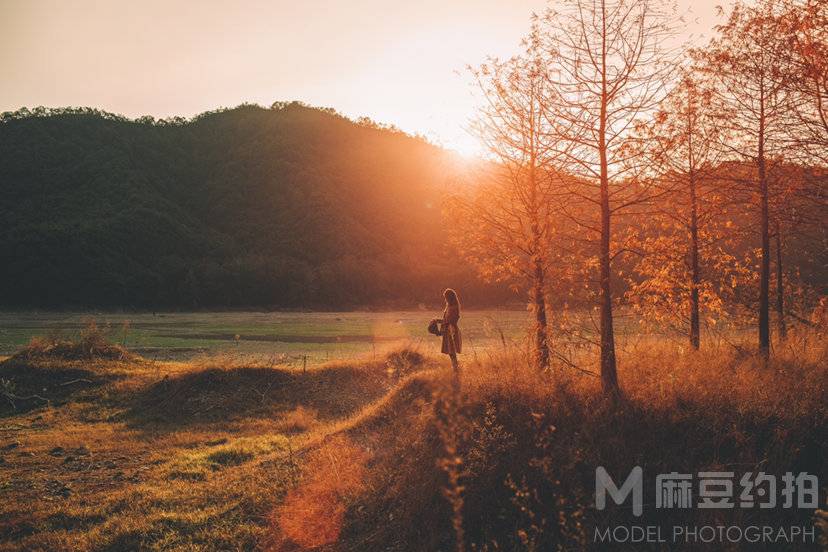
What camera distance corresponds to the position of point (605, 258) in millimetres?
7961

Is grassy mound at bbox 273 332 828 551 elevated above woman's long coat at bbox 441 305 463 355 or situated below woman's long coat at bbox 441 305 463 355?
below

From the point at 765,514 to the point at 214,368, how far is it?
17.3 meters

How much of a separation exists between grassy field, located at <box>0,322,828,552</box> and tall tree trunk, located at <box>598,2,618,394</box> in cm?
47

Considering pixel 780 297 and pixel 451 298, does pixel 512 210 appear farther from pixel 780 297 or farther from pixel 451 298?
pixel 780 297

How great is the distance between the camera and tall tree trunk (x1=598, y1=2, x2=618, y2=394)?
24.8 ft

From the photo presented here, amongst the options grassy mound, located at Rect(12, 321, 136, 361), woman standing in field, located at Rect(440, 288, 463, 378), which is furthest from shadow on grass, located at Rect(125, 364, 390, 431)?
woman standing in field, located at Rect(440, 288, 463, 378)

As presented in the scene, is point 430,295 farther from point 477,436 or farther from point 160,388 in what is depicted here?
point 477,436

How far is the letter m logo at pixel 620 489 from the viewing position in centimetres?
548

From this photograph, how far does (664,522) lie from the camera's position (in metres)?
5.36

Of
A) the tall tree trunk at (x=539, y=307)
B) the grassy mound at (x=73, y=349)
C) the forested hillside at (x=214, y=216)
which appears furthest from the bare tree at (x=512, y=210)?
the forested hillside at (x=214, y=216)

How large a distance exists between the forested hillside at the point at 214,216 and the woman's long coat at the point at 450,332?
62.7 m

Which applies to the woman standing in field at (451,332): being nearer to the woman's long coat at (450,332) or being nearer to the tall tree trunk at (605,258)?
the woman's long coat at (450,332)

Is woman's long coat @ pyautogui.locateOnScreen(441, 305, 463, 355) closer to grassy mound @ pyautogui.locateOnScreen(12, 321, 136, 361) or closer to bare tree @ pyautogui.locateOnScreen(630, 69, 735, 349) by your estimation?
bare tree @ pyautogui.locateOnScreen(630, 69, 735, 349)

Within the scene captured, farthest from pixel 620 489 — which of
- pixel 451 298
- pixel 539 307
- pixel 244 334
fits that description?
pixel 244 334
